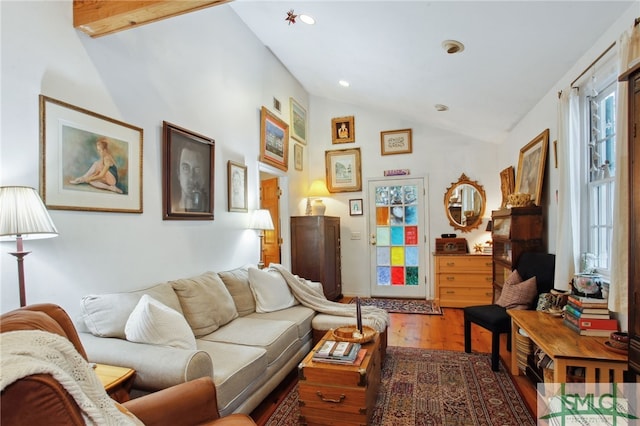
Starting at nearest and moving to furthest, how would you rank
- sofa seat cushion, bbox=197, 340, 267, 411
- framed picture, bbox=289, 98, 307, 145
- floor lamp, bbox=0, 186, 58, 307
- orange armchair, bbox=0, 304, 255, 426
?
orange armchair, bbox=0, 304, 255, 426 → floor lamp, bbox=0, 186, 58, 307 → sofa seat cushion, bbox=197, 340, 267, 411 → framed picture, bbox=289, 98, 307, 145

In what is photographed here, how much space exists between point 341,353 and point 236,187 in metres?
2.24

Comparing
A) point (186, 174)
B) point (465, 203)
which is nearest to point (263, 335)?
point (186, 174)

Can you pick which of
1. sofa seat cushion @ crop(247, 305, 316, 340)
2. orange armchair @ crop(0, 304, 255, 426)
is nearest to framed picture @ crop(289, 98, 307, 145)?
sofa seat cushion @ crop(247, 305, 316, 340)

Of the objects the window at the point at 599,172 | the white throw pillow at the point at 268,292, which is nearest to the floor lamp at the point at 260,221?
the white throw pillow at the point at 268,292

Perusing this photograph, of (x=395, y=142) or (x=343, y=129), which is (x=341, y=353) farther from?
(x=343, y=129)

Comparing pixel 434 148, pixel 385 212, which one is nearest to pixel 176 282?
pixel 385 212

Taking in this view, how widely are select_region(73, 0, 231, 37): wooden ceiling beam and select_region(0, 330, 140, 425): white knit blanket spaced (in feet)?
5.28

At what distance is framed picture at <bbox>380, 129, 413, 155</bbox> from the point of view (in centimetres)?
543

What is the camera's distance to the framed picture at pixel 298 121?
5077 millimetres

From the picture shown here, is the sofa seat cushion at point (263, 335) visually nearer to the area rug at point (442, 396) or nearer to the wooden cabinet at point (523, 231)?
the area rug at point (442, 396)

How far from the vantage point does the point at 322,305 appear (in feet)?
10.9

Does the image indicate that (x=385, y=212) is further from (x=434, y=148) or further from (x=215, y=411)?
(x=215, y=411)

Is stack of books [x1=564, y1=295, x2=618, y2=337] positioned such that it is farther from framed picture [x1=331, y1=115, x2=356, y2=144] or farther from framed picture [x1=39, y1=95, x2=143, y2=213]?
framed picture [x1=331, y1=115, x2=356, y2=144]

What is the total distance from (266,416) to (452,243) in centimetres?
378
